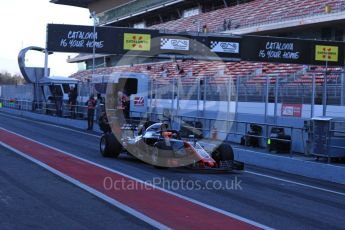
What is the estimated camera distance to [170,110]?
79.4 feet

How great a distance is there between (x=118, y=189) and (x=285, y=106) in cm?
1036

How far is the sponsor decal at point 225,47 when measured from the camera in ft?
89.8

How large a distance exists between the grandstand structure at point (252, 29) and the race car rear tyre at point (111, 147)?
6.87 m

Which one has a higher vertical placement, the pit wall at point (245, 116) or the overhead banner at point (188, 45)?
the overhead banner at point (188, 45)

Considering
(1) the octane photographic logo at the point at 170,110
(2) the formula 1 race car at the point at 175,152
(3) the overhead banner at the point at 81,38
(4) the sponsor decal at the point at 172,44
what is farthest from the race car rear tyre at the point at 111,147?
(4) the sponsor decal at the point at 172,44

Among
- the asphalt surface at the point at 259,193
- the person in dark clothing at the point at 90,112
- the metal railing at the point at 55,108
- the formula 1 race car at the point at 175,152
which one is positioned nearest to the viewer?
the asphalt surface at the point at 259,193

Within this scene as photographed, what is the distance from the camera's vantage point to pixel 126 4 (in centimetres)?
7194

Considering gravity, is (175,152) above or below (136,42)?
below

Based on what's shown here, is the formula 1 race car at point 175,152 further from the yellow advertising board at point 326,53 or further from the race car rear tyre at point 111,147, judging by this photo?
the yellow advertising board at point 326,53

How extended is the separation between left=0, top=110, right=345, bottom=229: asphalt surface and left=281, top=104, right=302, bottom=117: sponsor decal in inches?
163

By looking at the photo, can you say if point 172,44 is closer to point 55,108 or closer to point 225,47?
point 225,47

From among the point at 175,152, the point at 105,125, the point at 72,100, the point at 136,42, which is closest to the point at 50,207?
the point at 175,152

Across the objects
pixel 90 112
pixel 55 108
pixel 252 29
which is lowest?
pixel 55 108

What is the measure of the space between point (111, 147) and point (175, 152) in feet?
8.63
